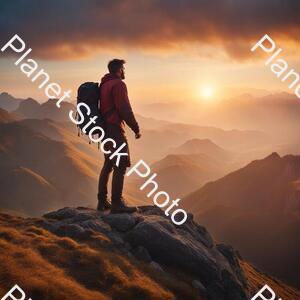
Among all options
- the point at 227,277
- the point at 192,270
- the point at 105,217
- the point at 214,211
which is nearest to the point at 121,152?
the point at 105,217

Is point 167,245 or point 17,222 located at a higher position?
point 167,245

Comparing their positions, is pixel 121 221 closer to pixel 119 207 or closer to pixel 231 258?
pixel 119 207

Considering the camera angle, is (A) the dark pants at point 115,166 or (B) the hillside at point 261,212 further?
(B) the hillside at point 261,212

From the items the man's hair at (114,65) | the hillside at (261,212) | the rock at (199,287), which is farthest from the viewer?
the hillside at (261,212)

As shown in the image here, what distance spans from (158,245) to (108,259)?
2652 mm

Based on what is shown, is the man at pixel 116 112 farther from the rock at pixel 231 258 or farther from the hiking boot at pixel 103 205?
the rock at pixel 231 258

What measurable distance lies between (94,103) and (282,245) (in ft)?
419

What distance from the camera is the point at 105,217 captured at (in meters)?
16.6

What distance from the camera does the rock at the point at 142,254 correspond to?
14312 mm

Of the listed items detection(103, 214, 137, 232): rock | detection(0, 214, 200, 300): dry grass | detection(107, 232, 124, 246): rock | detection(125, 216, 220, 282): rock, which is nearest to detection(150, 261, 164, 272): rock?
detection(0, 214, 200, 300): dry grass

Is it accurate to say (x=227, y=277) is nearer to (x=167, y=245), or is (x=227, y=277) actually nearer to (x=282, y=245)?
(x=167, y=245)

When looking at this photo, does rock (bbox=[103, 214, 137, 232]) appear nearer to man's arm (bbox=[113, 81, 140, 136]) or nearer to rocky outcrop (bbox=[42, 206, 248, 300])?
rocky outcrop (bbox=[42, 206, 248, 300])

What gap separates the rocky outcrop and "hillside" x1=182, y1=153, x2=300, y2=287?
109837mm

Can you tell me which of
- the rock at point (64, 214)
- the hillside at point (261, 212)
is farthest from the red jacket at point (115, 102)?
the hillside at point (261, 212)
